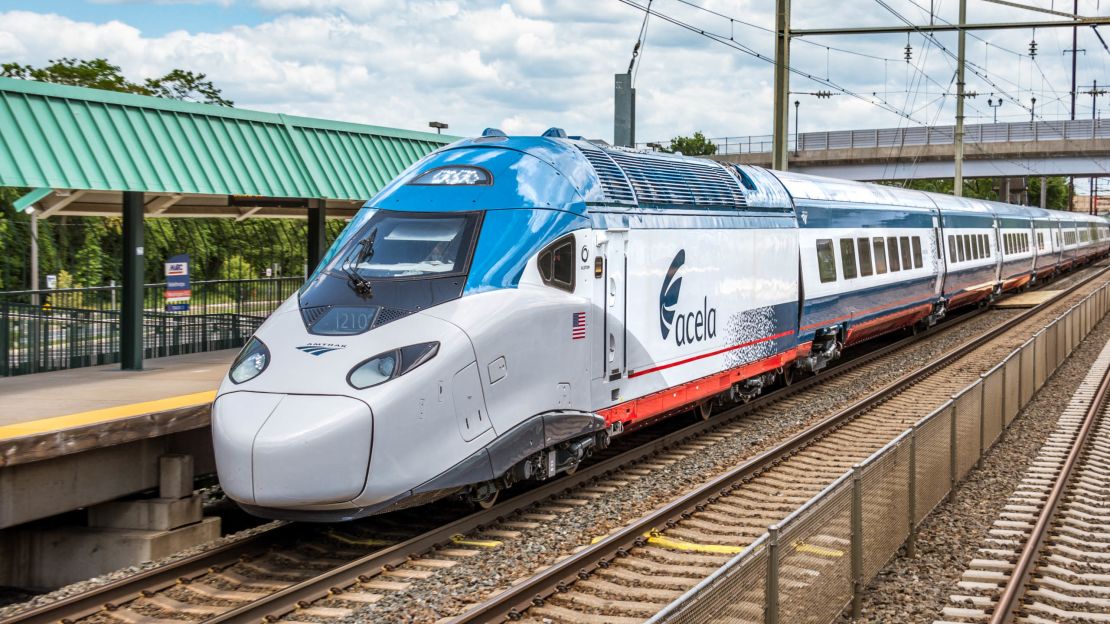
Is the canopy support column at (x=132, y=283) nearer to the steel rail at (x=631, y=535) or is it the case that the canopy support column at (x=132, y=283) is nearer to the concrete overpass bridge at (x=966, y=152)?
the steel rail at (x=631, y=535)

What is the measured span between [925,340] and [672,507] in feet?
62.2

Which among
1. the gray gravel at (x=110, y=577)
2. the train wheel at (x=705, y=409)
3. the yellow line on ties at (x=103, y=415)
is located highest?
the yellow line on ties at (x=103, y=415)

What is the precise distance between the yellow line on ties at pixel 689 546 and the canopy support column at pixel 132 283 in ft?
24.3

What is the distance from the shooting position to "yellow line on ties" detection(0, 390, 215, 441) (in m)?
9.41

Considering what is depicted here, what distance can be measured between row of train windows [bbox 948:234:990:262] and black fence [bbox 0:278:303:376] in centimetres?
1805

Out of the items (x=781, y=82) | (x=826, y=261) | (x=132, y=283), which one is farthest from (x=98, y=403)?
(x=781, y=82)

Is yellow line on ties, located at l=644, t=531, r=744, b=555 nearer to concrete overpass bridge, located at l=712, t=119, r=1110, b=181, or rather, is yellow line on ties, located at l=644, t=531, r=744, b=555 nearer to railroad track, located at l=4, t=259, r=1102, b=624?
railroad track, located at l=4, t=259, r=1102, b=624

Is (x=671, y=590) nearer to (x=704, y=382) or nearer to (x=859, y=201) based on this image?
(x=704, y=382)

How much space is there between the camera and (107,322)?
51.1 ft

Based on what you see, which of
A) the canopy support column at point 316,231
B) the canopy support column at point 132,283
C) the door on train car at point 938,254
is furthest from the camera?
the door on train car at point 938,254

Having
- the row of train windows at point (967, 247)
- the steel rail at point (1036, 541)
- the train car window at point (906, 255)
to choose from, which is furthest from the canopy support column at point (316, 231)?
the row of train windows at point (967, 247)

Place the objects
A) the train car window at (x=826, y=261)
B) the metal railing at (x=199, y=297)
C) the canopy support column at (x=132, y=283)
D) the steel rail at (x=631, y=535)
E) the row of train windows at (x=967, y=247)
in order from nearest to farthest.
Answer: the steel rail at (x=631, y=535), the canopy support column at (x=132, y=283), the metal railing at (x=199, y=297), the train car window at (x=826, y=261), the row of train windows at (x=967, y=247)

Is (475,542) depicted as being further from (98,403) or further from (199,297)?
(199,297)

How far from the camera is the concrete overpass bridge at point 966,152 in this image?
64062 millimetres
